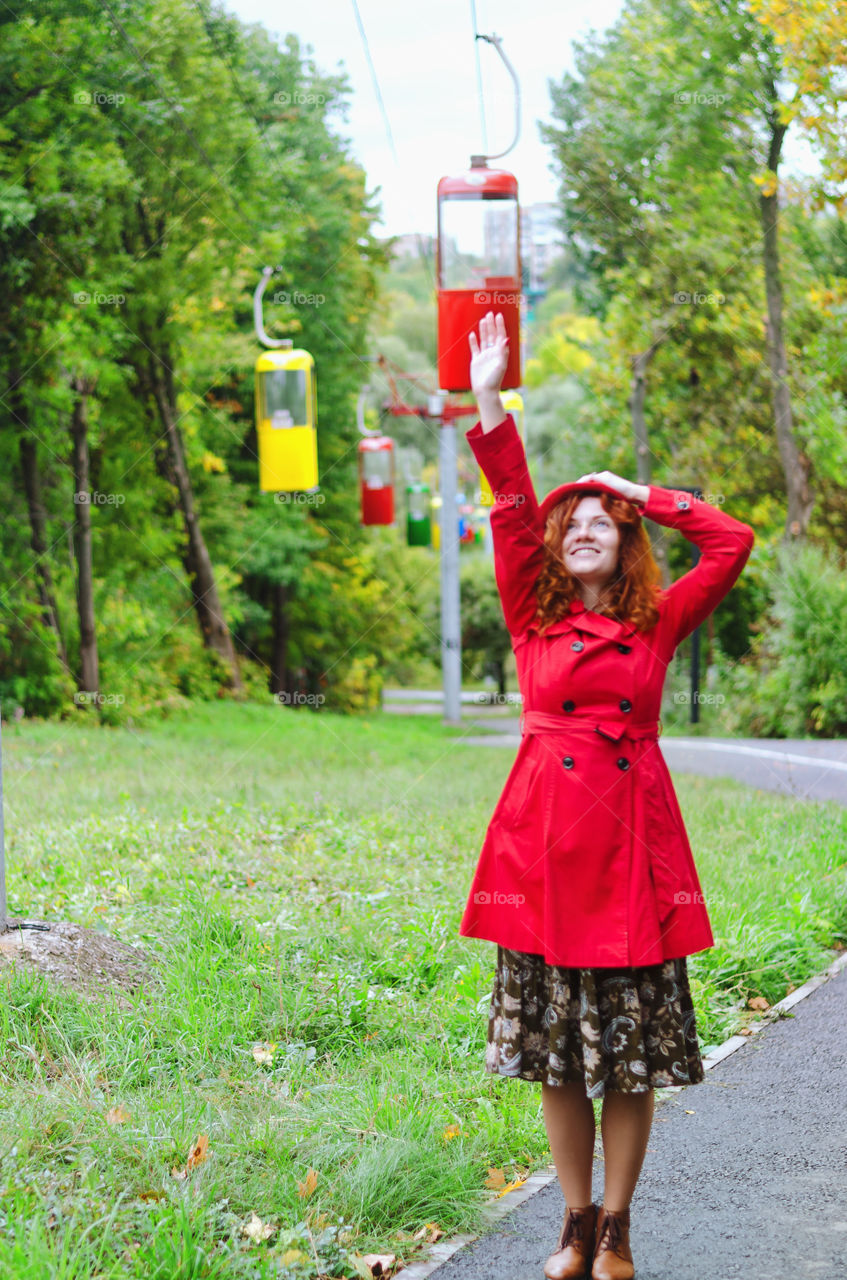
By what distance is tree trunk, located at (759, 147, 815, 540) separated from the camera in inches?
835

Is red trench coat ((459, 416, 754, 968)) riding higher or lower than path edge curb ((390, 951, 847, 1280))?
higher

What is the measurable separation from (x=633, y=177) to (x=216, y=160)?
29.4 feet

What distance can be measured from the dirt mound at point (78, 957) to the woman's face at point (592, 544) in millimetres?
2566

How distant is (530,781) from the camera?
3227 millimetres

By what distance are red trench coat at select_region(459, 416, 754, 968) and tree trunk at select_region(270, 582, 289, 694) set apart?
25.8 meters

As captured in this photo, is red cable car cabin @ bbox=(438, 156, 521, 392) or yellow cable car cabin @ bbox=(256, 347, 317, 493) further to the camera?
yellow cable car cabin @ bbox=(256, 347, 317, 493)

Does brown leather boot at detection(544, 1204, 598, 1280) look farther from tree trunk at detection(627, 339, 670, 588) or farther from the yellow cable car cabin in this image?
tree trunk at detection(627, 339, 670, 588)

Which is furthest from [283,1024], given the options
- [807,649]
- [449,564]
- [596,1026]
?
[449,564]

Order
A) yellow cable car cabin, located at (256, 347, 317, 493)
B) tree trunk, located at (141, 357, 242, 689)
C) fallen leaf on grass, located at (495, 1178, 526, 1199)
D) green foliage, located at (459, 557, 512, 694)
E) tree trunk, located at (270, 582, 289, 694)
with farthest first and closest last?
green foliage, located at (459, 557, 512, 694)
tree trunk, located at (270, 582, 289, 694)
tree trunk, located at (141, 357, 242, 689)
yellow cable car cabin, located at (256, 347, 317, 493)
fallen leaf on grass, located at (495, 1178, 526, 1199)

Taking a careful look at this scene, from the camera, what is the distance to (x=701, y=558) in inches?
131

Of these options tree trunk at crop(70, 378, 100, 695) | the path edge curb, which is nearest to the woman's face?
the path edge curb

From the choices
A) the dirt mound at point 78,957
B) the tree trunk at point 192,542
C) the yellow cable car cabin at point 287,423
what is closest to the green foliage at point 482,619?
the tree trunk at point 192,542

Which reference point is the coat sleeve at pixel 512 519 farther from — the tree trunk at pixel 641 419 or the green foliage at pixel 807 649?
the tree trunk at pixel 641 419

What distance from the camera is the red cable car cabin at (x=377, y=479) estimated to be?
19.9 metres
